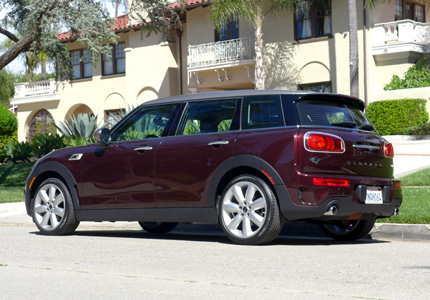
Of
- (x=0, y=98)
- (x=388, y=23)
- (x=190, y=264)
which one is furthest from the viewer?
(x=0, y=98)

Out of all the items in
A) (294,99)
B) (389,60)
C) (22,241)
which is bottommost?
(22,241)

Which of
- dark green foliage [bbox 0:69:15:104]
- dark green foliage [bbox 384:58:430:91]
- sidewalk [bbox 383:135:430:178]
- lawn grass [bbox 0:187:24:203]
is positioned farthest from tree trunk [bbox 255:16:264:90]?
dark green foliage [bbox 0:69:15:104]

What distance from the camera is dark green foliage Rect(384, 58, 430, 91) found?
29.1 meters

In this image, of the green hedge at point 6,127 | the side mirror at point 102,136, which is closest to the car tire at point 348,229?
the side mirror at point 102,136

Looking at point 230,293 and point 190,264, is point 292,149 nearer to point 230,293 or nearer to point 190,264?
point 190,264

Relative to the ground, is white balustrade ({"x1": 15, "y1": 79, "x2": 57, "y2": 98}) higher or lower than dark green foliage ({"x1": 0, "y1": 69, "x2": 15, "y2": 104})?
lower

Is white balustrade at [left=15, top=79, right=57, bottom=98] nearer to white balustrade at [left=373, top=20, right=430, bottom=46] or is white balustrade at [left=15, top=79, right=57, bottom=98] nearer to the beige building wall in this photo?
the beige building wall

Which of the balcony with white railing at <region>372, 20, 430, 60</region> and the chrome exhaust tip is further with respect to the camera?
the balcony with white railing at <region>372, 20, 430, 60</region>

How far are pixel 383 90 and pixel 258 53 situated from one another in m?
5.31

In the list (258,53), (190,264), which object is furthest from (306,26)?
(190,264)

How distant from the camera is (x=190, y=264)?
7.51 metres

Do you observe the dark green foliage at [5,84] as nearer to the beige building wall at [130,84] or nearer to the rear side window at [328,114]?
the beige building wall at [130,84]

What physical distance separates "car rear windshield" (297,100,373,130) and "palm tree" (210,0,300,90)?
20001 mm

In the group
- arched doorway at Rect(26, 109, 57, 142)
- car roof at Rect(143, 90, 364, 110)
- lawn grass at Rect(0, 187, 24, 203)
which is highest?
arched doorway at Rect(26, 109, 57, 142)
